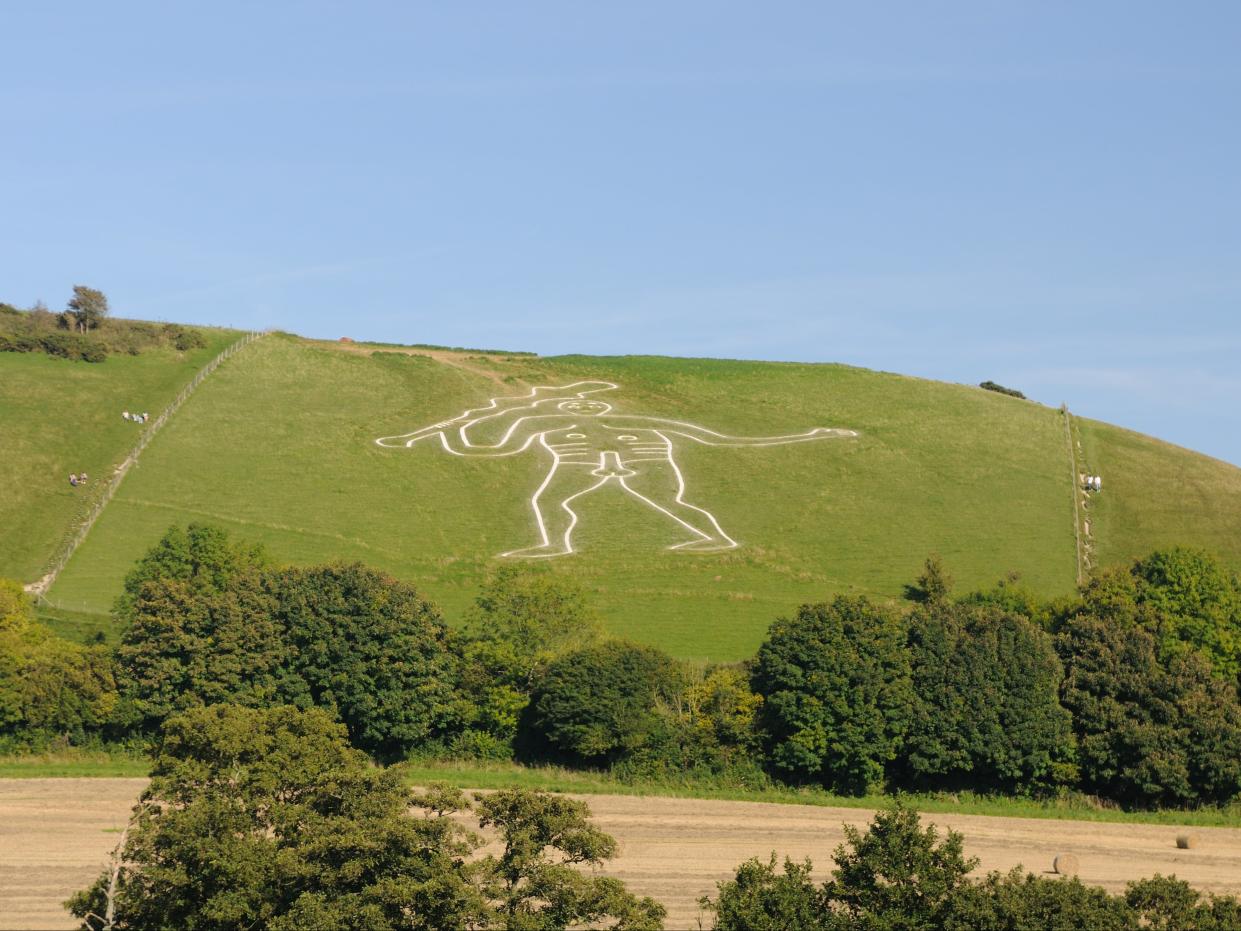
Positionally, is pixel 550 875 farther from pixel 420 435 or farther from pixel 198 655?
pixel 420 435

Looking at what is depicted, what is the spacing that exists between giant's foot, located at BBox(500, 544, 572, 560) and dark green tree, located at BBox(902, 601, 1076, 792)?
3250 cm

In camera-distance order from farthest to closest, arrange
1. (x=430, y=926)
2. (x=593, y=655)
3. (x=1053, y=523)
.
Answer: (x=1053, y=523) < (x=593, y=655) < (x=430, y=926)

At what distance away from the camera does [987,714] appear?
6294cm

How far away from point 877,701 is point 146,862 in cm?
3391

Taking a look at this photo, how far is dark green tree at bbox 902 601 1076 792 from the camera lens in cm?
6238

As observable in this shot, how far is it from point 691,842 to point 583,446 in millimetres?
67042

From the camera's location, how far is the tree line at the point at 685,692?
62.6m

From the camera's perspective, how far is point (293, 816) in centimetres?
4003

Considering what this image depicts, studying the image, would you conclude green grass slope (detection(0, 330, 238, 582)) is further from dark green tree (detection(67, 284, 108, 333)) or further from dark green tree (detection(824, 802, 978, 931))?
dark green tree (detection(824, 802, 978, 931))

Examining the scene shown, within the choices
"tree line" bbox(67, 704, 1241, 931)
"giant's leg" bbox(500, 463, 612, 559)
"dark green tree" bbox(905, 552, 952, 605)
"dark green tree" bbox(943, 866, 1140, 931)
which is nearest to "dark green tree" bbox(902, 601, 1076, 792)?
"dark green tree" bbox(905, 552, 952, 605)

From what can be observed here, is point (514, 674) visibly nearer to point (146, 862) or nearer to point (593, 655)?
point (593, 655)

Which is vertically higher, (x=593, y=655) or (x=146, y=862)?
(x=593, y=655)

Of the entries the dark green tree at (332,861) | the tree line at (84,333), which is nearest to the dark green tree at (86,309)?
the tree line at (84,333)

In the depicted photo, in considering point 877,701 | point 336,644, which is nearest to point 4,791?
point 336,644
